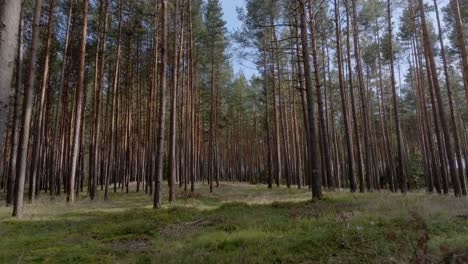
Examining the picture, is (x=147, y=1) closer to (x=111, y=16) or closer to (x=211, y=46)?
(x=111, y=16)

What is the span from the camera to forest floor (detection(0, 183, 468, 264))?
483cm

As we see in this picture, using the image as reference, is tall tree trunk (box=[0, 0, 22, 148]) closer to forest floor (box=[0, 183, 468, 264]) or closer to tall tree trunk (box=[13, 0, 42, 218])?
forest floor (box=[0, 183, 468, 264])

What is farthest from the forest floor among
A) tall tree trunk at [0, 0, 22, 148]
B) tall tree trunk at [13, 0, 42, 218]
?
tall tree trunk at [0, 0, 22, 148]

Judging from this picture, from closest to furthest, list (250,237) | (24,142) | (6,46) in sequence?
(6,46), (250,237), (24,142)

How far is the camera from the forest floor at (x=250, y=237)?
4832 mm

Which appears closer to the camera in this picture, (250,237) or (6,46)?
A: (6,46)

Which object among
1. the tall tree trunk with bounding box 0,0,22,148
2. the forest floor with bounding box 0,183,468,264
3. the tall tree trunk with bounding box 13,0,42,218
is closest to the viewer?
the tall tree trunk with bounding box 0,0,22,148

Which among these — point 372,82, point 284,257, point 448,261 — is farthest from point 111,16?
point 372,82

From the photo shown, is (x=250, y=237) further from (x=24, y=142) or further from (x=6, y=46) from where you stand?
(x=24, y=142)

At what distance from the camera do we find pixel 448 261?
399cm

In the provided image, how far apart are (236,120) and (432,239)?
40.4 meters

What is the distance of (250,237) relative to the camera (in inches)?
245

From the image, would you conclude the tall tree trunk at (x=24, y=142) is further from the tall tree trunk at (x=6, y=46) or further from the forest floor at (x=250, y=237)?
the tall tree trunk at (x=6, y=46)

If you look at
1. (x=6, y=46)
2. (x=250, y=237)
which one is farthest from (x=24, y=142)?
(x=6, y=46)
